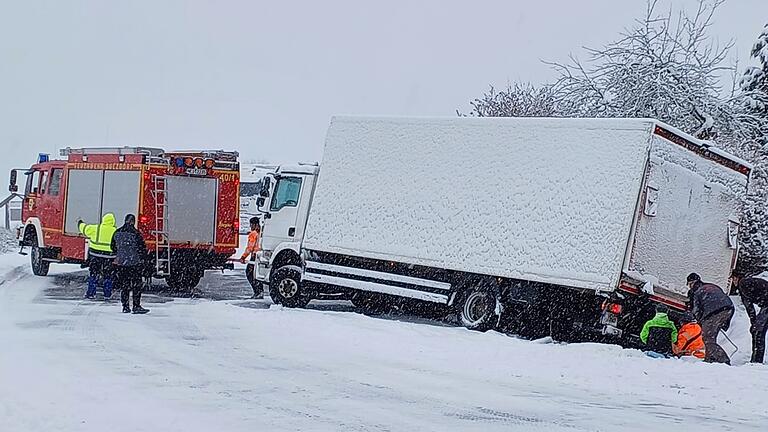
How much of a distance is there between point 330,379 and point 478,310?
5547 mm

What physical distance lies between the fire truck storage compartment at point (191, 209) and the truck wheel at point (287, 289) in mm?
3212

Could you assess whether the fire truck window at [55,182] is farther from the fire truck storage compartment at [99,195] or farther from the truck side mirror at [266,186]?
the truck side mirror at [266,186]

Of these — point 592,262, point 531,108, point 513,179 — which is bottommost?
point 592,262

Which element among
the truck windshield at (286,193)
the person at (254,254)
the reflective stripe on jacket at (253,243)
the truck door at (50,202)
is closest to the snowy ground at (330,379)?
the truck windshield at (286,193)

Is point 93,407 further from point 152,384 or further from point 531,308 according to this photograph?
point 531,308

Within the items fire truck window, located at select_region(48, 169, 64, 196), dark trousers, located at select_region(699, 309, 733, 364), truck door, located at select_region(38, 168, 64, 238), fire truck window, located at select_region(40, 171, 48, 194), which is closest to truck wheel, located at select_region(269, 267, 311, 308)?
truck door, located at select_region(38, 168, 64, 238)

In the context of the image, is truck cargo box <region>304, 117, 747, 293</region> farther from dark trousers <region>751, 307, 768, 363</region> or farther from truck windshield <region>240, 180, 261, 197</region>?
truck windshield <region>240, 180, 261, 197</region>

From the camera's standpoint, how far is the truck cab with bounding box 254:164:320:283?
17.8 meters

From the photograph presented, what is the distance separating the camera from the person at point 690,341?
13438 mm

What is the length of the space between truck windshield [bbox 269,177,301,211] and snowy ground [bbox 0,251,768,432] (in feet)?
9.52

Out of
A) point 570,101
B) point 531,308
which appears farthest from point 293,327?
point 570,101

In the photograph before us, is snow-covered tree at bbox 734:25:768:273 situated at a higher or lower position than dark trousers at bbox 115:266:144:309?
higher

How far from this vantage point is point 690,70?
21.8 m

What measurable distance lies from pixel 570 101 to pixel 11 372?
16.6 metres
